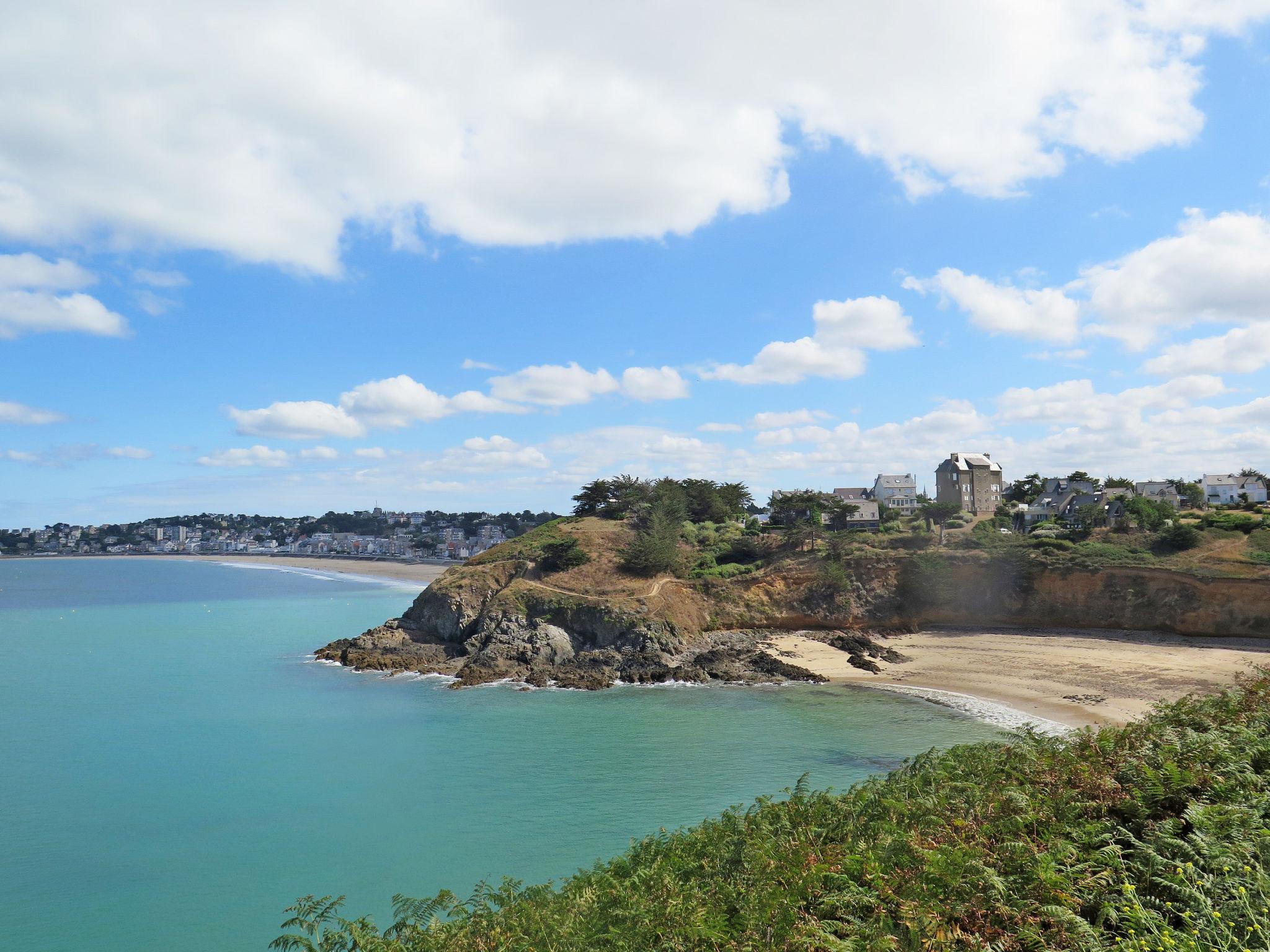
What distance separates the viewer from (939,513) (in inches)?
2298

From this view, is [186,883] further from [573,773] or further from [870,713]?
[870,713]

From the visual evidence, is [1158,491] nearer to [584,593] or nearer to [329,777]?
[584,593]

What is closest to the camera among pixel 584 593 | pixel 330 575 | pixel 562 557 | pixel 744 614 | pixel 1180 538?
pixel 1180 538

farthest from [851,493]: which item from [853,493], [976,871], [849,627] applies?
[976,871]

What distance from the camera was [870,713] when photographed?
100ft

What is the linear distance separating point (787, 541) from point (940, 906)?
48338 millimetres

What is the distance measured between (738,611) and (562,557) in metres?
12.7

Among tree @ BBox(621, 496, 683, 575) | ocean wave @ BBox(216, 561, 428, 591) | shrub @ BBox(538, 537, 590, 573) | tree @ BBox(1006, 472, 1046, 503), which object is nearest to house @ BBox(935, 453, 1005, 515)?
tree @ BBox(1006, 472, 1046, 503)

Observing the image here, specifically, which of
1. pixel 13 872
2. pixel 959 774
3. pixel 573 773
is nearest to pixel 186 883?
pixel 13 872

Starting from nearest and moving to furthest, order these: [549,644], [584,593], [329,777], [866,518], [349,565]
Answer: [329,777]
[549,644]
[584,593]
[866,518]
[349,565]

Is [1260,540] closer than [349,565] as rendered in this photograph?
Yes

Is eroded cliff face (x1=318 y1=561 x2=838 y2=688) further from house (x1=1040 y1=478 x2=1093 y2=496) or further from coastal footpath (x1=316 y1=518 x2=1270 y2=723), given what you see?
house (x1=1040 y1=478 x2=1093 y2=496)

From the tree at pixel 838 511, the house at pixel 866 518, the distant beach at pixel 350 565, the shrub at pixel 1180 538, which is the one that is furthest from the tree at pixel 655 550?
the distant beach at pixel 350 565

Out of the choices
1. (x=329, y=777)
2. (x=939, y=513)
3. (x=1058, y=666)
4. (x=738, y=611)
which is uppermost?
(x=939, y=513)
